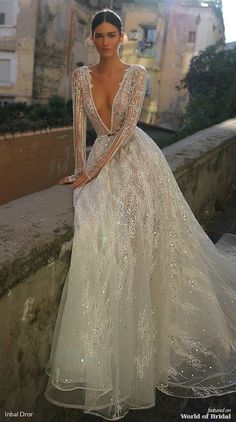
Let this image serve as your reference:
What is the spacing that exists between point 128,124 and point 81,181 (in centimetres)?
35

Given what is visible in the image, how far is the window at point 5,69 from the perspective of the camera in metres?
18.3

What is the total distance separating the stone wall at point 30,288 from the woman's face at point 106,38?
73 centimetres

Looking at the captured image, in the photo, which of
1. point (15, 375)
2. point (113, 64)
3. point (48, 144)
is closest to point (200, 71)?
point (48, 144)

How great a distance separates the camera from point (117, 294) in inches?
71.3

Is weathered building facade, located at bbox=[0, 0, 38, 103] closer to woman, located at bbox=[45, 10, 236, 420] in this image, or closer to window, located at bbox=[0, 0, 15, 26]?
window, located at bbox=[0, 0, 15, 26]

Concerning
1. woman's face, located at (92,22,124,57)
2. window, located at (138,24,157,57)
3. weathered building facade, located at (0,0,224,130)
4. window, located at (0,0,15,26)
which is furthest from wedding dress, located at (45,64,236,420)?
window, located at (138,24,157,57)

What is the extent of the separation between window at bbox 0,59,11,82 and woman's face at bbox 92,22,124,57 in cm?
1755

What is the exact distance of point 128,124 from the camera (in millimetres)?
2090

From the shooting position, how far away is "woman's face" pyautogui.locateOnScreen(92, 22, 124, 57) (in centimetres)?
206

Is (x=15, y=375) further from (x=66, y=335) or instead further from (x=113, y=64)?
(x=113, y=64)

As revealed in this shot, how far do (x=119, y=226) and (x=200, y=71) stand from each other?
13.2 meters

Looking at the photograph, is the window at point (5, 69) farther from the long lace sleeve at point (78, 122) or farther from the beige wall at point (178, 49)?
the long lace sleeve at point (78, 122)

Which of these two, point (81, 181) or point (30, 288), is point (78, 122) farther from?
point (30, 288)

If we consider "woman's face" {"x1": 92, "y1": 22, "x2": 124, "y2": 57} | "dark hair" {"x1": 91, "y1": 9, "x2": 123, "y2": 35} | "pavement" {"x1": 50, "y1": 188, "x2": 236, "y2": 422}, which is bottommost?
"pavement" {"x1": 50, "y1": 188, "x2": 236, "y2": 422}
